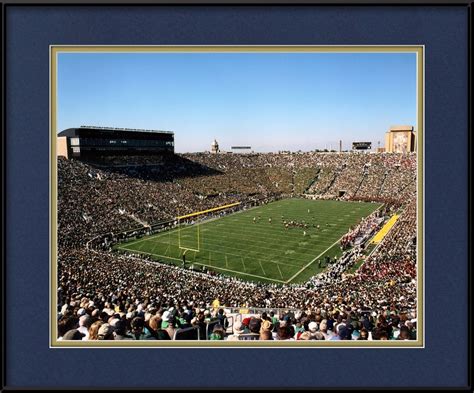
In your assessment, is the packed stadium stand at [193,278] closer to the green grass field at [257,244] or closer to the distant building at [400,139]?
the green grass field at [257,244]

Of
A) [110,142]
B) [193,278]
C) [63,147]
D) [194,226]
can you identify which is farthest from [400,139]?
[193,278]

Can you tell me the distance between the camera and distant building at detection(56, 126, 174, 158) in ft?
94.7

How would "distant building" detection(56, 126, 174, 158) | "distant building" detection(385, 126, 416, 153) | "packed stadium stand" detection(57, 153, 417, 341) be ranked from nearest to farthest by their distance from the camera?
"packed stadium stand" detection(57, 153, 417, 341), "distant building" detection(56, 126, 174, 158), "distant building" detection(385, 126, 416, 153)

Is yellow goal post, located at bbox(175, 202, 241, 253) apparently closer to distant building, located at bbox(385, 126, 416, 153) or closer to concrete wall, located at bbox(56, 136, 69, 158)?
concrete wall, located at bbox(56, 136, 69, 158)

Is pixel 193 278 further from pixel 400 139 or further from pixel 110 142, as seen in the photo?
pixel 400 139

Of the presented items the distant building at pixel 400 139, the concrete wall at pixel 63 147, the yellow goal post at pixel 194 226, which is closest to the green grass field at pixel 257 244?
the yellow goal post at pixel 194 226

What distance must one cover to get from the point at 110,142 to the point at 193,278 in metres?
22.1

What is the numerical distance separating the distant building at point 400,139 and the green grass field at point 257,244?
1860cm

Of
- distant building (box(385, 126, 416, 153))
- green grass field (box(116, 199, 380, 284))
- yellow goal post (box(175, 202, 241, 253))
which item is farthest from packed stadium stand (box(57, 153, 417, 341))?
distant building (box(385, 126, 416, 153))

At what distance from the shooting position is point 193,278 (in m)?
13.9

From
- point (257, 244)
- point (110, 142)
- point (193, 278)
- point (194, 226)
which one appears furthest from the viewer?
point (110, 142)

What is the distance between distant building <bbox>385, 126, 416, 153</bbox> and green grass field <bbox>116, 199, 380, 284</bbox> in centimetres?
1860

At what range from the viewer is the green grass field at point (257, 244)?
16969 millimetres
